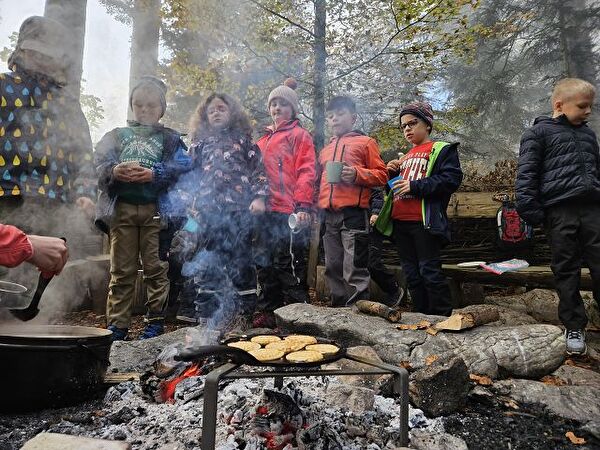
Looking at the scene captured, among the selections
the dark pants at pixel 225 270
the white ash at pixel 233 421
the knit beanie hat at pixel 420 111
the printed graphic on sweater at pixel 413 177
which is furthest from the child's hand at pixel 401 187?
the white ash at pixel 233 421

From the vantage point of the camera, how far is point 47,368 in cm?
249

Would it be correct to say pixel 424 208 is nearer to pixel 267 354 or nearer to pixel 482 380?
pixel 482 380

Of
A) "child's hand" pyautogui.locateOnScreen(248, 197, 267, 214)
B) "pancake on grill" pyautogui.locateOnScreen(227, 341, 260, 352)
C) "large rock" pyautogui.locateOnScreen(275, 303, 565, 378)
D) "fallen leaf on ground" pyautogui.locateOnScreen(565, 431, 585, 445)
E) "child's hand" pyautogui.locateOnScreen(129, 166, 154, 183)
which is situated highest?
"child's hand" pyautogui.locateOnScreen(129, 166, 154, 183)

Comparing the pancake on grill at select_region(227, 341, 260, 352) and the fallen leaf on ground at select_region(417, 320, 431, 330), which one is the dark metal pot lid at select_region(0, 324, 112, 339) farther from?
the fallen leaf on ground at select_region(417, 320, 431, 330)

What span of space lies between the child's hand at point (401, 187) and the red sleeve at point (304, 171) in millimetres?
914

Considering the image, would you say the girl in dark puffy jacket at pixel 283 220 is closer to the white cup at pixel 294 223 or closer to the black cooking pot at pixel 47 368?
the white cup at pixel 294 223

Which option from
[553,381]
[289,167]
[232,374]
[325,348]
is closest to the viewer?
[232,374]

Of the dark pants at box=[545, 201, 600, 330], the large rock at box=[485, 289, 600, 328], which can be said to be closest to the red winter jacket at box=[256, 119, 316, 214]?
the dark pants at box=[545, 201, 600, 330]

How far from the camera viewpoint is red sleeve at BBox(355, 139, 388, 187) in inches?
178

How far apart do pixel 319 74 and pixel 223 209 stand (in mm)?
4043

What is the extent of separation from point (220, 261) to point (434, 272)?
7.20 feet

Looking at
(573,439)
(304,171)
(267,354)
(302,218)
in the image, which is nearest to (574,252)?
(573,439)

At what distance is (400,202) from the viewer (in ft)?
14.3

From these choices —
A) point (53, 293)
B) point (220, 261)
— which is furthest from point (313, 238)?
point (53, 293)
